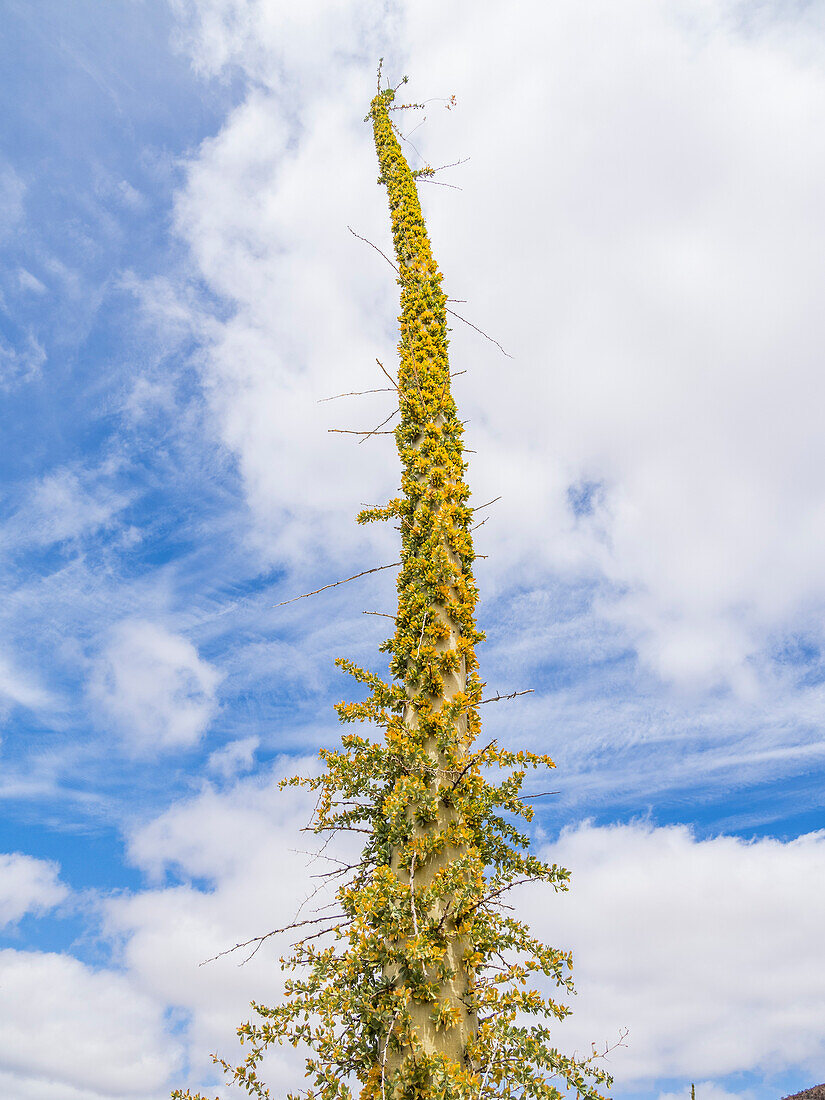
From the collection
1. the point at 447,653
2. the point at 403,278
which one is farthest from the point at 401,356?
the point at 447,653

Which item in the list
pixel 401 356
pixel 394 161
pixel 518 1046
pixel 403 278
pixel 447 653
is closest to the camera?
pixel 518 1046

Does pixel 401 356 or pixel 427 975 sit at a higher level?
pixel 401 356

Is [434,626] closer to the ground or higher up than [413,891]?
higher up

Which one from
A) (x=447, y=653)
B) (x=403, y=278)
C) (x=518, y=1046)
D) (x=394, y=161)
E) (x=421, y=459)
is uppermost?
(x=394, y=161)

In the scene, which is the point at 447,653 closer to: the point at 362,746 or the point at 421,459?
the point at 362,746

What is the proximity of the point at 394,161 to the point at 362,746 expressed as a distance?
13056 mm

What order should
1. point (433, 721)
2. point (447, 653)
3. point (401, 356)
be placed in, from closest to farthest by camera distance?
point (433, 721), point (447, 653), point (401, 356)

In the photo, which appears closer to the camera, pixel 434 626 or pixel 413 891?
pixel 413 891

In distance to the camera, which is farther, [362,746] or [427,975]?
[362,746]

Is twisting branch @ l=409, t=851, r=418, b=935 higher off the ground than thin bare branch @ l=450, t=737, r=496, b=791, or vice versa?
thin bare branch @ l=450, t=737, r=496, b=791

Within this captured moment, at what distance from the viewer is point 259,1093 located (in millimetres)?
6871

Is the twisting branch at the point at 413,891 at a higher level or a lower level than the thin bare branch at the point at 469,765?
lower

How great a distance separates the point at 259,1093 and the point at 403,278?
12.2m

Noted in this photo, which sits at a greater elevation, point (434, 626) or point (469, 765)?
point (434, 626)
